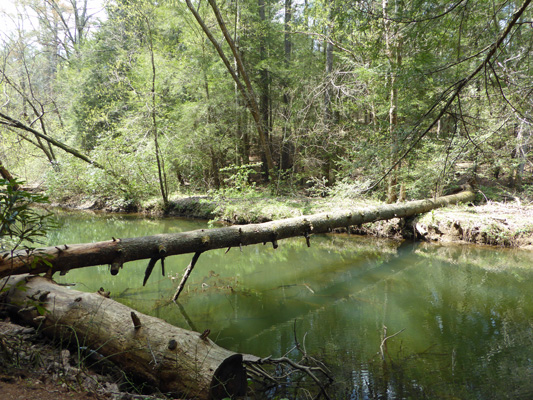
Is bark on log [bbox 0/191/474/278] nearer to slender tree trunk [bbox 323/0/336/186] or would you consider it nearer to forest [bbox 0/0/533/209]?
forest [bbox 0/0/533/209]

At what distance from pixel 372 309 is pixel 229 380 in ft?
9.60

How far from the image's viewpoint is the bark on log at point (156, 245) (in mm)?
3531

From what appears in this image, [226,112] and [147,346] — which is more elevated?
[226,112]

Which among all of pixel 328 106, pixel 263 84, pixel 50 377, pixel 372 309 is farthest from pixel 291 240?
pixel 263 84

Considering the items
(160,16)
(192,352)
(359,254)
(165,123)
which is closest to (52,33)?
(160,16)

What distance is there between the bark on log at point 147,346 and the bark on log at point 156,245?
53 centimetres

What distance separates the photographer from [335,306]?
15.9 ft

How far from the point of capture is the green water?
9.98ft

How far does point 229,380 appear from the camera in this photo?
8.04 ft

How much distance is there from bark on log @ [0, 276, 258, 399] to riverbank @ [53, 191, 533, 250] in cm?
659

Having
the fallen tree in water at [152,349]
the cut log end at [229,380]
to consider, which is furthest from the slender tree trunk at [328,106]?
the cut log end at [229,380]

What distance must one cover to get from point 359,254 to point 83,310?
6.14 meters

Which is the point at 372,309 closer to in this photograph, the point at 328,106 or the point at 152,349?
the point at 152,349

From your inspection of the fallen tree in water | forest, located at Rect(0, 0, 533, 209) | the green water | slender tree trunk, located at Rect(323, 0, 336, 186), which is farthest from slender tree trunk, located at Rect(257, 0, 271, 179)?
the fallen tree in water
